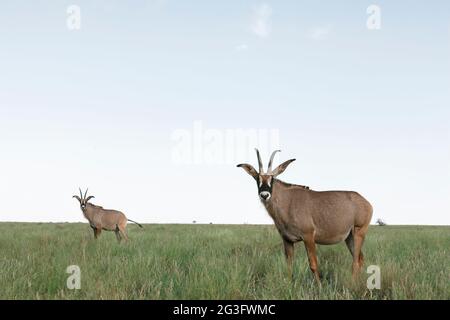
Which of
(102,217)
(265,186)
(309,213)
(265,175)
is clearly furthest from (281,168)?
(102,217)

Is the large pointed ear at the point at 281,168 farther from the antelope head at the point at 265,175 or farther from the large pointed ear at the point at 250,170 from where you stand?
the large pointed ear at the point at 250,170

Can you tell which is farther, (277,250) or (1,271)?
(277,250)

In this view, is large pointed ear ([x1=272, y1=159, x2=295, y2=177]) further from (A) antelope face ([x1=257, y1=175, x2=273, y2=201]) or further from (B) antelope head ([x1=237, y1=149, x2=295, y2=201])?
(A) antelope face ([x1=257, y1=175, x2=273, y2=201])

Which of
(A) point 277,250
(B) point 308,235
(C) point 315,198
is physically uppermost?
(C) point 315,198

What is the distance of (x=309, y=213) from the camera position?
27.0 ft

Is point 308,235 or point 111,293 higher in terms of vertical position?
point 308,235

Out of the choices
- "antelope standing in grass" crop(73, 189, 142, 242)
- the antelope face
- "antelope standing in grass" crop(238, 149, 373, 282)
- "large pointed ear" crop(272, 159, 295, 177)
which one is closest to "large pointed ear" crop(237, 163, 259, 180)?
"antelope standing in grass" crop(238, 149, 373, 282)

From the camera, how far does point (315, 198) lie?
337 inches

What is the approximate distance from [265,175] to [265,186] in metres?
0.26
